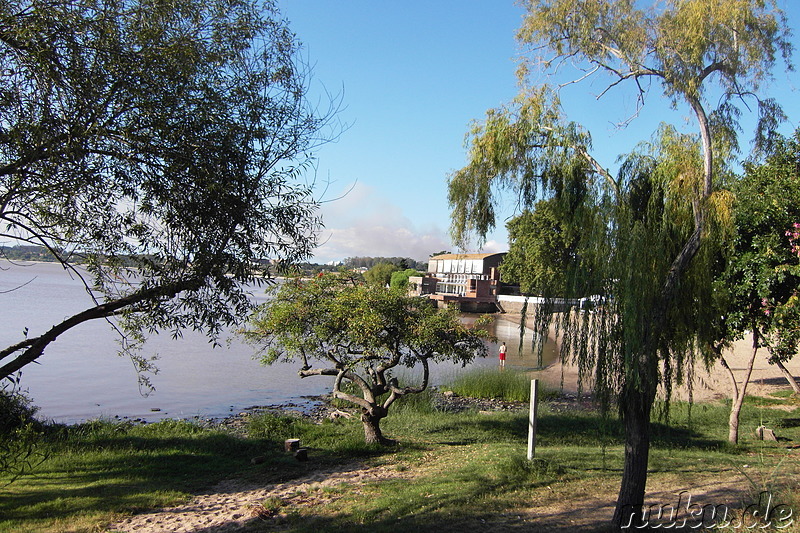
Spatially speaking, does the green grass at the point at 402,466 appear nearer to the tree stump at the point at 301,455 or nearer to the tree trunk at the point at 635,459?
the tree stump at the point at 301,455

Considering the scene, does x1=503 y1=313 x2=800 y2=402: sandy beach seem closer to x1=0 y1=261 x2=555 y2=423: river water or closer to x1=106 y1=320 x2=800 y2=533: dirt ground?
x1=0 y1=261 x2=555 y2=423: river water

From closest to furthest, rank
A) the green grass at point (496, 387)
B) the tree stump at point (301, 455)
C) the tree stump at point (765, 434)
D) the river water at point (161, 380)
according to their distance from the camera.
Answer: the tree stump at point (301, 455), the tree stump at point (765, 434), the river water at point (161, 380), the green grass at point (496, 387)

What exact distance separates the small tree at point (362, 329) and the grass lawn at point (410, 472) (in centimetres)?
158

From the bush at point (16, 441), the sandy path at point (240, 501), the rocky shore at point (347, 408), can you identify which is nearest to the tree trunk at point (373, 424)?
the sandy path at point (240, 501)

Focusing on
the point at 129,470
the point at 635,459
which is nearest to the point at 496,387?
the point at 129,470

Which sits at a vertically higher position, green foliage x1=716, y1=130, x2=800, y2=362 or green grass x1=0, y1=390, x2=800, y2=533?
green foliage x1=716, y1=130, x2=800, y2=362

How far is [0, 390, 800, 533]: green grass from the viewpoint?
296 inches

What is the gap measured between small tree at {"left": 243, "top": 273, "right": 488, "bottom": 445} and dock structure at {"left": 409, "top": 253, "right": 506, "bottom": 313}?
68453 millimetres

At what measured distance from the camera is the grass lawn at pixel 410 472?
7.32 meters

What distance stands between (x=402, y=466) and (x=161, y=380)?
59.2ft

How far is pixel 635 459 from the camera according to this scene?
6.45 metres

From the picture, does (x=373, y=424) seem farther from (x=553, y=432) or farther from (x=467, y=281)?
(x=467, y=281)

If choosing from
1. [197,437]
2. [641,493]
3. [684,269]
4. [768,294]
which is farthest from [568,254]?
[197,437]

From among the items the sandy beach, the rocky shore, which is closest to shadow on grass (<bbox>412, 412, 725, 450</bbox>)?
the sandy beach
